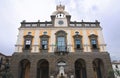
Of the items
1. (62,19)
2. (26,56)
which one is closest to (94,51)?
(62,19)

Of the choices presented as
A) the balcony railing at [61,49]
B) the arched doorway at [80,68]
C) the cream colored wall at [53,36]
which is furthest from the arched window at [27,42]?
the arched doorway at [80,68]

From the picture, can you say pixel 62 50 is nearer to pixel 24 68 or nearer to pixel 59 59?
pixel 59 59

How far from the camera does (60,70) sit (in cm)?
2498

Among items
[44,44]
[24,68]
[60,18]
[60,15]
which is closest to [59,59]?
[44,44]

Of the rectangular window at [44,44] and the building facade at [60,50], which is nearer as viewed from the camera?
the building facade at [60,50]

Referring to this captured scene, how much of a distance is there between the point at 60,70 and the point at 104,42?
33.1 ft

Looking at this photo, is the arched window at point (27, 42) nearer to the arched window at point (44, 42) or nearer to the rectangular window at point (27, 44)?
the rectangular window at point (27, 44)

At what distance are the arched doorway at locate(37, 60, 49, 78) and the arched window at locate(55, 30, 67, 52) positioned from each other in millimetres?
3663

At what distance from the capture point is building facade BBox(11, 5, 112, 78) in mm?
25281

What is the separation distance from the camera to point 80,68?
2781 centimetres

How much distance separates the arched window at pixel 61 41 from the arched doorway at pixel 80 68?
3688mm

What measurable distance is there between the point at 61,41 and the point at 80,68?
6.40 metres

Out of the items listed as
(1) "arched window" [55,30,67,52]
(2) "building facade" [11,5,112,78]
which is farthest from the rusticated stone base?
(1) "arched window" [55,30,67,52]

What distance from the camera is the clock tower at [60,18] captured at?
29.3 metres
